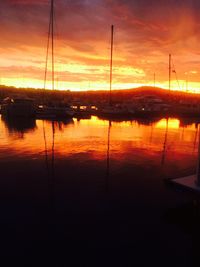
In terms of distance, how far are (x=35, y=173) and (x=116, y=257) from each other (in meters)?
7.04

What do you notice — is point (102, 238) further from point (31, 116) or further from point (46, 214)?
point (31, 116)

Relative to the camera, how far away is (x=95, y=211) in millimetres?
8047

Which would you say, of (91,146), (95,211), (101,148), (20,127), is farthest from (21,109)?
(95,211)

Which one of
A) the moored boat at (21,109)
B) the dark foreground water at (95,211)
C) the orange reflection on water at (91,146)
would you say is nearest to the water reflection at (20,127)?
the orange reflection on water at (91,146)

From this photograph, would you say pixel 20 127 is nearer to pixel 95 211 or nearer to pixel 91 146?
pixel 91 146

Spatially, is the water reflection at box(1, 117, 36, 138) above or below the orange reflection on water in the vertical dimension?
above

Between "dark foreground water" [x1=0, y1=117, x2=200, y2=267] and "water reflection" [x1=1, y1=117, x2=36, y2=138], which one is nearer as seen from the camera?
"dark foreground water" [x1=0, y1=117, x2=200, y2=267]

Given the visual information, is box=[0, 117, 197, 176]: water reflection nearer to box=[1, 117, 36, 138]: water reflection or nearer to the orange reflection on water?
the orange reflection on water

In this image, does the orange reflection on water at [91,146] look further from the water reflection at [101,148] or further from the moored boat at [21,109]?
the moored boat at [21,109]

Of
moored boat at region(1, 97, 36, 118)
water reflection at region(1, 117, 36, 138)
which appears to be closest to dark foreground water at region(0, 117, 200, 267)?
water reflection at region(1, 117, 36, 138)

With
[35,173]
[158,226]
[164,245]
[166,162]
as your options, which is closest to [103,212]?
[158,226]

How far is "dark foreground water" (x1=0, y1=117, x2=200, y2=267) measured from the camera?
589 centimetres

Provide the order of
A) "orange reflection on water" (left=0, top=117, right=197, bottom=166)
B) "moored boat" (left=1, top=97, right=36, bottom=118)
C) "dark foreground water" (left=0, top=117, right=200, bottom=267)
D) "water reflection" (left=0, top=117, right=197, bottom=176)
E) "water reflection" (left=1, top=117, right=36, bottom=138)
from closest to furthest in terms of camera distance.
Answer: "dark foreground water" (left=0, top=117, right=200, bottom=267) → "water reflection" (left=0, top=117, right=197, bottom=176) → "orange reflection on water" (left=0, top=117, right=197, bottom=166) → "water reflection" (left=1, top=117, right=36, bottom=138) → "moored boat" (left=1, top=97, right=36, bottom=118)

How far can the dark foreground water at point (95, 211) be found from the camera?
5891 mm
